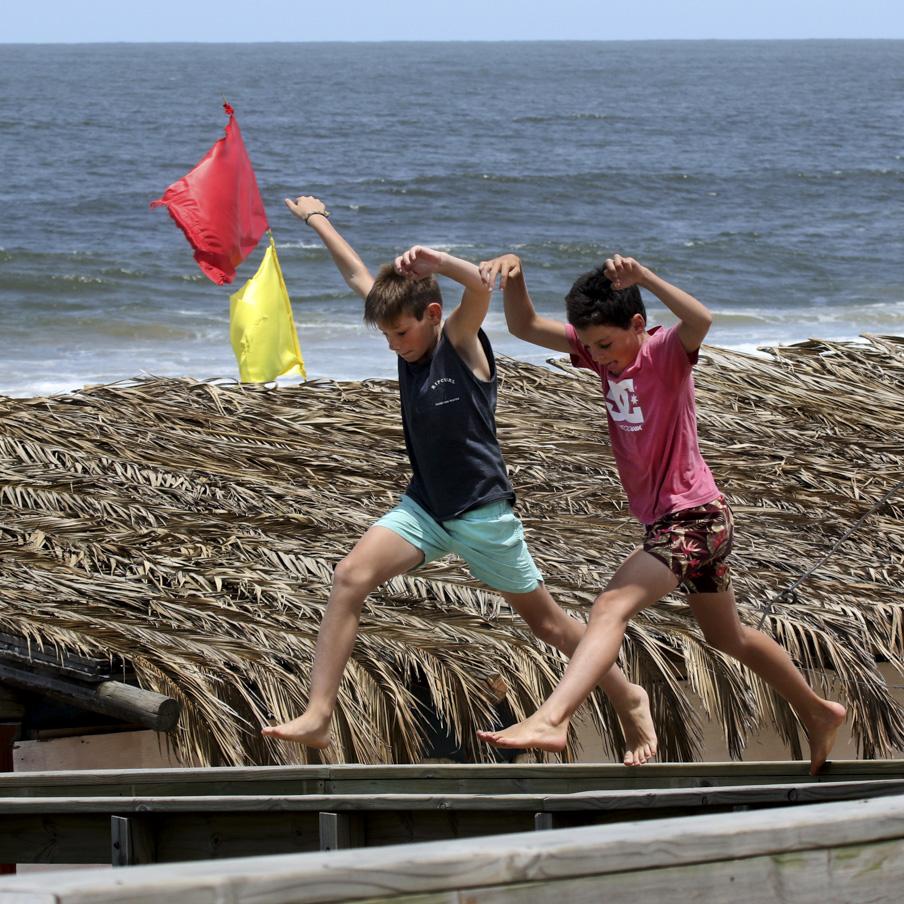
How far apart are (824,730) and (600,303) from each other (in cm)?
131

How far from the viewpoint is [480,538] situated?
415cm

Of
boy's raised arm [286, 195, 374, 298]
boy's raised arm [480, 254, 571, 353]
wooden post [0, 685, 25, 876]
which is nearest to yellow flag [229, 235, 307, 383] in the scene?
wooden post [0, 685, 25, 876]

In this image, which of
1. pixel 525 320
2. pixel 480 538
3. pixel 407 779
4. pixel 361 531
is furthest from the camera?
pixel 361 531

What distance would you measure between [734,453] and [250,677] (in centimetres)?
301

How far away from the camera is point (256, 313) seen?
9.45 metres

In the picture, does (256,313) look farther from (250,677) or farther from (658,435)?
(658,435)

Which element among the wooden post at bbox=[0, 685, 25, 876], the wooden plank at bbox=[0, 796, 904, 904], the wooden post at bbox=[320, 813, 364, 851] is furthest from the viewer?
the wooden post at bbox=[0, 685, 25, 876]

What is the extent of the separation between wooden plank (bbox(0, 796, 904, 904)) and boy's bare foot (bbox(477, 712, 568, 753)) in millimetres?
1445

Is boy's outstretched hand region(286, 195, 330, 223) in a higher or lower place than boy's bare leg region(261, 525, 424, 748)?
higher

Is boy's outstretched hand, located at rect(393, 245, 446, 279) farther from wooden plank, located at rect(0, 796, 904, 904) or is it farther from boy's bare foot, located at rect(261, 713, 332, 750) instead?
wooden plank, located at rect(0, 796, 904, 904)

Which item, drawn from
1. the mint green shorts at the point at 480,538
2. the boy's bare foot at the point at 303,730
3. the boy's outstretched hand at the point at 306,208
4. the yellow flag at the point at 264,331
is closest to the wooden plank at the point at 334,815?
the boy's bare foot at the point at 303,730

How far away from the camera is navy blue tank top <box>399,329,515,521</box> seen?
13.4ft

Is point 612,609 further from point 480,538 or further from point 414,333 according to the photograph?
point 414,333

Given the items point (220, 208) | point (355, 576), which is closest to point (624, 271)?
point (355, 576)
